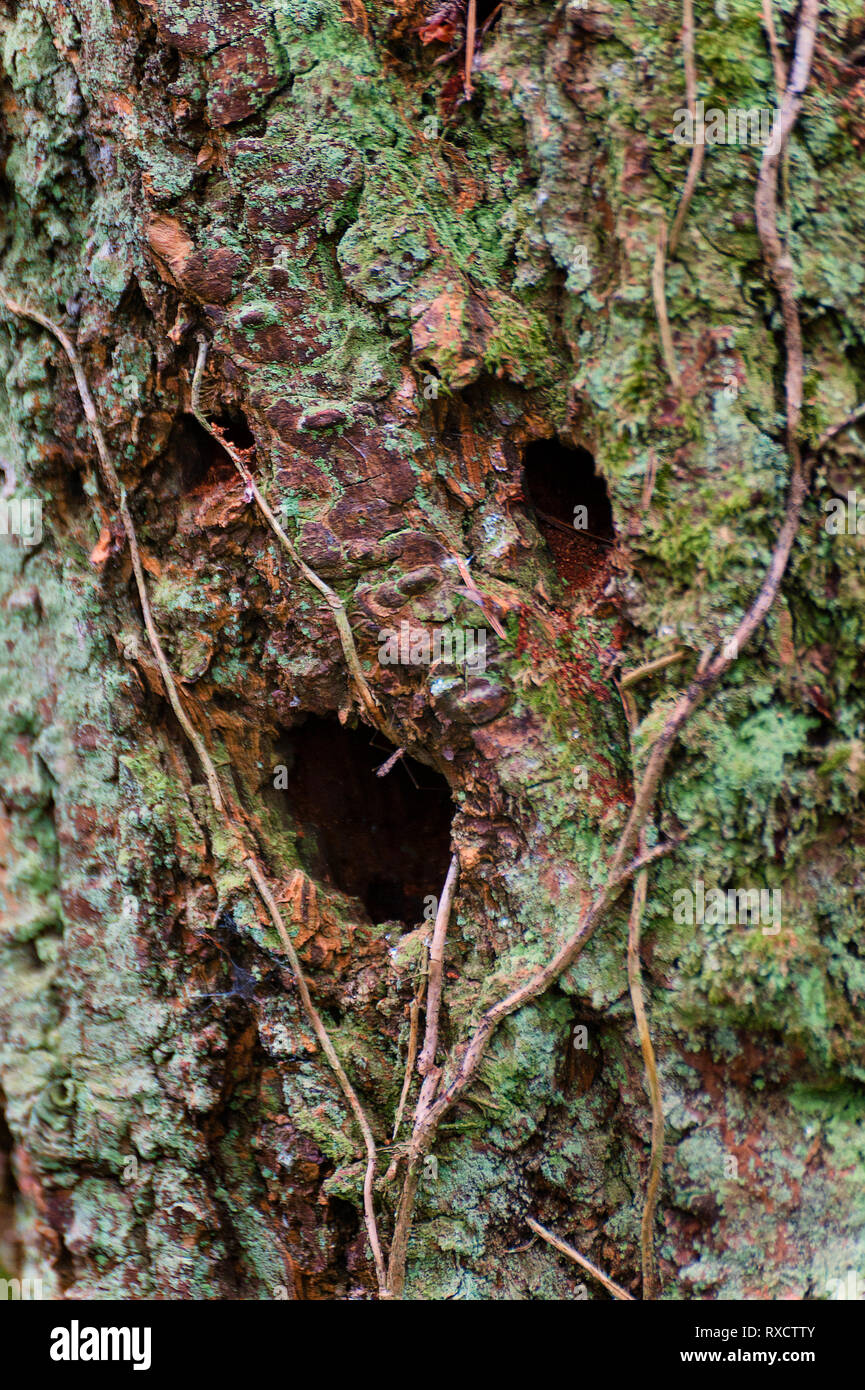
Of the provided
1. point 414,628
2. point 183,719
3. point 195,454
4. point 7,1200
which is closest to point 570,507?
point 414,628

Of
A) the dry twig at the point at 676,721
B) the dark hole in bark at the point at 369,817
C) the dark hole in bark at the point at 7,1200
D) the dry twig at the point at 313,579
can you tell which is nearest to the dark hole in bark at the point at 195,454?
the dry twig at the point at 313,579

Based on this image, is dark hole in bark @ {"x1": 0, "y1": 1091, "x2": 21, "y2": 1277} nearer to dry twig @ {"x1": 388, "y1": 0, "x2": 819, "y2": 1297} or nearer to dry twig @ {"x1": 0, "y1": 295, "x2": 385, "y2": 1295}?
dry twig @ {"x1": 0, "y1": 295, "x2": 385, "y2": 1295}

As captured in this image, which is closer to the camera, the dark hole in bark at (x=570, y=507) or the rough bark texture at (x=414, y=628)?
the rough bark texture at (x=414, y=628)

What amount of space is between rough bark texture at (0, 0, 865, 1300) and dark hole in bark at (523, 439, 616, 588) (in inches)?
0.6

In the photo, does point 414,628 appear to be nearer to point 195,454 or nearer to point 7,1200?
point 195,454

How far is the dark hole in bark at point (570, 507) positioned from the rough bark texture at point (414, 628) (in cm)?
1

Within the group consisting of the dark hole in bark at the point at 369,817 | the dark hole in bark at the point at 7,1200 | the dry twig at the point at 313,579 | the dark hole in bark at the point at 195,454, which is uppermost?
the dark hole in bark at the point at 195,454

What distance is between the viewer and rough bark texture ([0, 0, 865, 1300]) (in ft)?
5.95

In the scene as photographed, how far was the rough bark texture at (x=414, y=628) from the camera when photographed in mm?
1812

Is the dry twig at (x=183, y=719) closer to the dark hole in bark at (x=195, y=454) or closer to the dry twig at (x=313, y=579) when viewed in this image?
the dark hole in bark at (x=195, y=454)

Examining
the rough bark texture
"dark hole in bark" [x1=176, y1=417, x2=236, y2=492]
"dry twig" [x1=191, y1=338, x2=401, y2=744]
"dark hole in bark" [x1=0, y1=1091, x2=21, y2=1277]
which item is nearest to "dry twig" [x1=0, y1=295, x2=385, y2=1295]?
the rough bark texture

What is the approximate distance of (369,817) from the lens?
2.44 meters

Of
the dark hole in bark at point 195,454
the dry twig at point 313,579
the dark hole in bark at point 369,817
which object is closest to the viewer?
the dry twig at point 313,579

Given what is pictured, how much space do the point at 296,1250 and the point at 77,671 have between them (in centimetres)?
151
